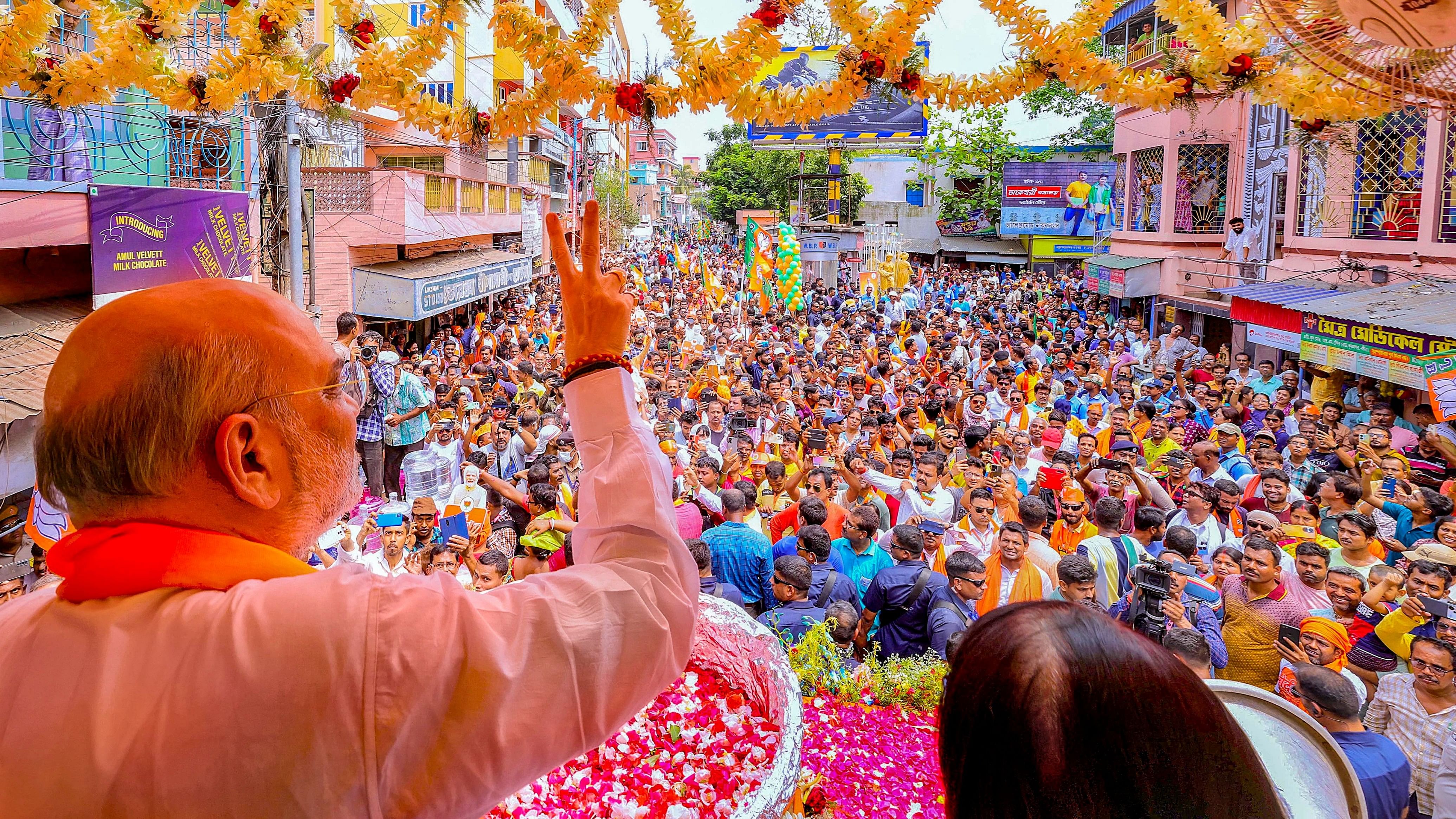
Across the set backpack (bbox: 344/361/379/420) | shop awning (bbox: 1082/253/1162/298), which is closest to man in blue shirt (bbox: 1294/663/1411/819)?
backpack (bbox: 344/361/379/420)

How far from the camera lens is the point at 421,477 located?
7.03 meters

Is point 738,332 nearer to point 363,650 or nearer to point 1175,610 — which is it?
point 1175,610

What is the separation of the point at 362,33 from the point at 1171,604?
432cm

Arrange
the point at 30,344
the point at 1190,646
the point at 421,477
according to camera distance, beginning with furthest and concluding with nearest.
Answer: the point at 30,344, the point at 421,477, the point at 1190,646

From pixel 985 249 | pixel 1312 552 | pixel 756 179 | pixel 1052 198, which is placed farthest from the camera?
pixel 756 179

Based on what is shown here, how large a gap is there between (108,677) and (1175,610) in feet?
14.8

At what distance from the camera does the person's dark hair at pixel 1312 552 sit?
488cm

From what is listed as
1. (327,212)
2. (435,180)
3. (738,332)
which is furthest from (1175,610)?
(435,180)

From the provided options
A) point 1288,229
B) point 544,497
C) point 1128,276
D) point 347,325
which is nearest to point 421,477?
point 347,325

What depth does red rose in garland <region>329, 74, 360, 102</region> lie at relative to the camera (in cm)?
382

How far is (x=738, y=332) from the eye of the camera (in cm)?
1598

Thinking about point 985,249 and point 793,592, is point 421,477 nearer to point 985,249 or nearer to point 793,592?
point 793,592

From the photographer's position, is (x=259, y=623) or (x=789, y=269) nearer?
(x=259, y=623)

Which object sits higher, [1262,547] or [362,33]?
[362,33]
